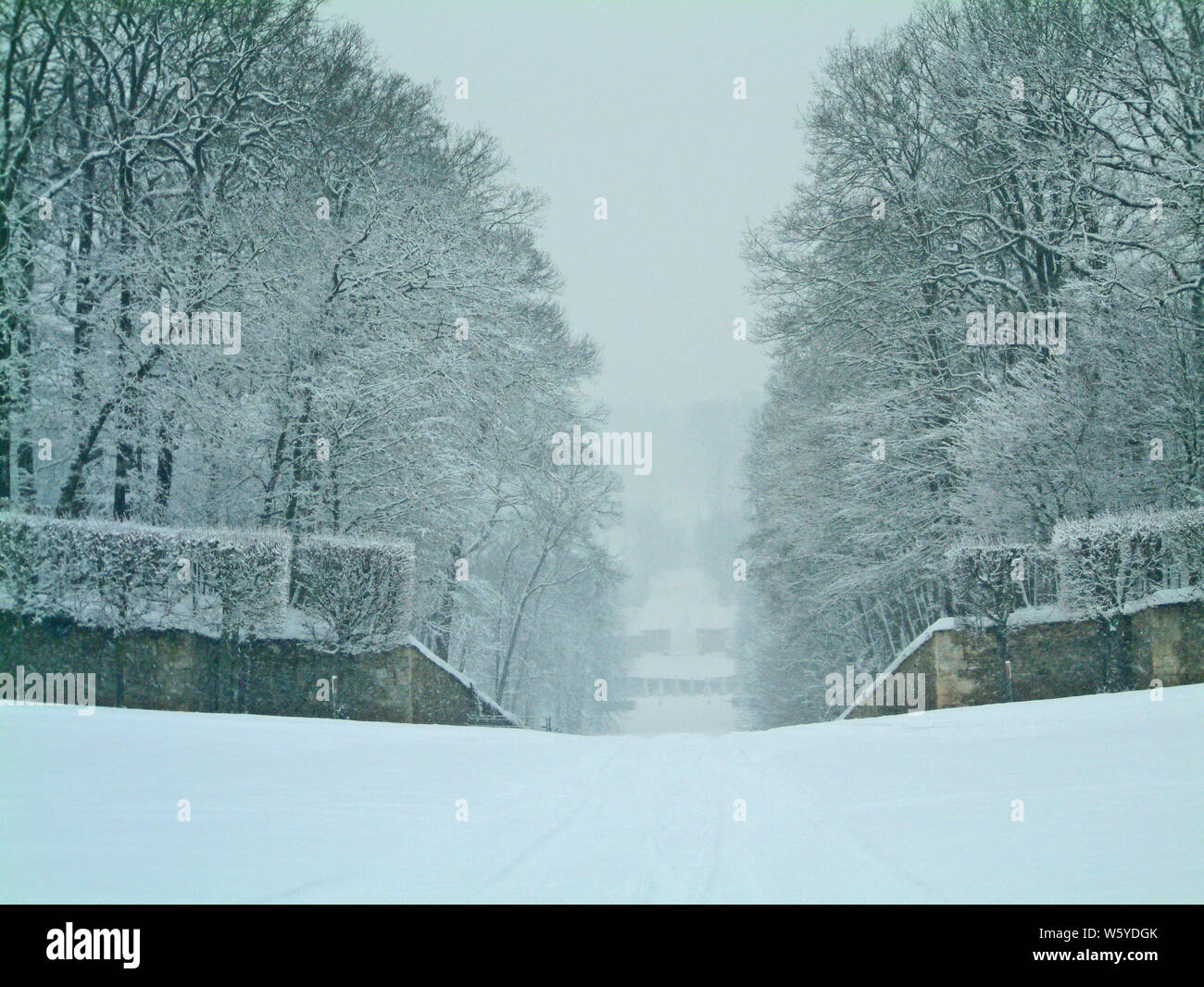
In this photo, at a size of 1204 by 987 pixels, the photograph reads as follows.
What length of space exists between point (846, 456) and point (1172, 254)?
844 centimetres

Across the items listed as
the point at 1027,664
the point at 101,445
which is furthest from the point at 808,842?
the point at 101,445

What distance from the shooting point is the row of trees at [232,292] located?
52.9ft

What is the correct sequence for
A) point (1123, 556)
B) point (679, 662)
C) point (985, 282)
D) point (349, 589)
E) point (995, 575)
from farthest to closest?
point (679, 662) < point (985, 282) < point (995, 575) < point (349, 589) < point (1123, 556)

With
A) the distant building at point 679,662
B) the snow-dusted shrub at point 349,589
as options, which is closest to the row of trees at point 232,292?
the snow-dusted shrub at point 349,589

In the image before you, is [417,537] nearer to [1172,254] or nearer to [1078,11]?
[1172,254]

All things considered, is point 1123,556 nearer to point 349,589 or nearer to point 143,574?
point 349,589

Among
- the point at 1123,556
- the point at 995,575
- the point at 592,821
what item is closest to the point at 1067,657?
the point at 995,575

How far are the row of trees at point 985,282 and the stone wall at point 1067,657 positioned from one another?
3273 mm

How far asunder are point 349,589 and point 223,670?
2.29 metres

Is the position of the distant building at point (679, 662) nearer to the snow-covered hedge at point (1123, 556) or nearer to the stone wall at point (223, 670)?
the stone wall at point (223, 670)

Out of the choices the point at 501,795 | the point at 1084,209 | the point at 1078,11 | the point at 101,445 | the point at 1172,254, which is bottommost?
the point at 501,795

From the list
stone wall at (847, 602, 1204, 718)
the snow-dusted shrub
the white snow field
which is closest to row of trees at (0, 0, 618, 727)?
the snow-dusted shrub

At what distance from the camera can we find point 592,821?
6.36 meters

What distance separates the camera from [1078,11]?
58.1 feet
